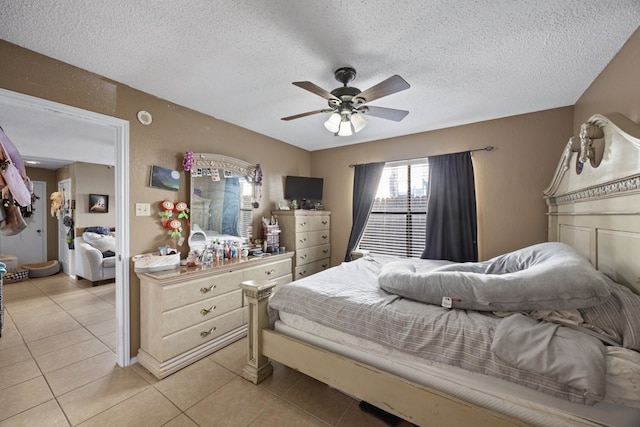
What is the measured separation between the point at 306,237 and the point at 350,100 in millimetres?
2201

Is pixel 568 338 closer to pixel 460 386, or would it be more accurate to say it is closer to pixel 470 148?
pixel 460 386

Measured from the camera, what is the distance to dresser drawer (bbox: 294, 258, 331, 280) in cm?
349

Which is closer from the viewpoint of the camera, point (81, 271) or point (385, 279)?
point (385, 279)

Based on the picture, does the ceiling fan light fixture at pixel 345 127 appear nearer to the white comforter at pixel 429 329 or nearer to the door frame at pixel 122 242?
the white comforter at pixel 429 329

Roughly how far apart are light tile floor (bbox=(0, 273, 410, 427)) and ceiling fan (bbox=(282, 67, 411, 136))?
2119mm

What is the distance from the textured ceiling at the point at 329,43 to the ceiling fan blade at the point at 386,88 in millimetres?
262

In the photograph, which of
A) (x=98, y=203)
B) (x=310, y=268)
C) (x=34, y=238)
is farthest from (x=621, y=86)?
(x=34, y=238)

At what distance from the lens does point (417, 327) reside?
135 centimetres

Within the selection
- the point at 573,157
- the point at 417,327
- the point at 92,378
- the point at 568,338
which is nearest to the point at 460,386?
the point at 417,327

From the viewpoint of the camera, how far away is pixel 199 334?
2.23m

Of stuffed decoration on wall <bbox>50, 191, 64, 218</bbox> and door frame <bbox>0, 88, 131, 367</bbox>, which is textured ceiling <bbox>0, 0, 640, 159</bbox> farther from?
stuffed decoration on wall <bbox>50, 191, 64, 218</bbox>

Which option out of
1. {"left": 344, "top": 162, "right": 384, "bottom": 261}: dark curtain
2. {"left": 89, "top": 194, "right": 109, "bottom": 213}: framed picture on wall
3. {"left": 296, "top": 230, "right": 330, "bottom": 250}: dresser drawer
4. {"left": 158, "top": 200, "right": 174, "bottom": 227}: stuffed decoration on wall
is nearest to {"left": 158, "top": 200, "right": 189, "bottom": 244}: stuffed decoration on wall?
{"left": 158, "top": 200, "right": 174, "bottom": 227}: stuffed decoration on wall

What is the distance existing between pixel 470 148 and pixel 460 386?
8.90 ft

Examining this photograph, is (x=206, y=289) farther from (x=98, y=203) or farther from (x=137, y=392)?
(x=98, y=203)
